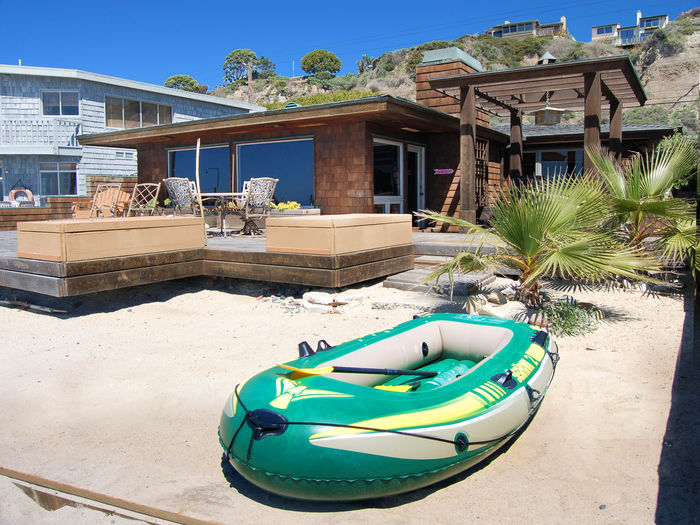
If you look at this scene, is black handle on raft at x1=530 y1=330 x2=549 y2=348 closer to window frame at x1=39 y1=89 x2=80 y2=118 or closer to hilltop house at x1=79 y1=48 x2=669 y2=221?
hilltop house at x1=79 y1=48 x2=669 y2=221

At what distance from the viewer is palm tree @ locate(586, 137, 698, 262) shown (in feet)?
18.7

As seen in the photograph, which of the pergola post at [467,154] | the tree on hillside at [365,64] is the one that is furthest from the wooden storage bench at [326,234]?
the tree on hillside at [365,64]

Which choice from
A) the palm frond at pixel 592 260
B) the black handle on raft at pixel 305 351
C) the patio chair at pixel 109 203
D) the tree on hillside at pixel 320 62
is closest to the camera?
the black handle on raft at pixel 305 351

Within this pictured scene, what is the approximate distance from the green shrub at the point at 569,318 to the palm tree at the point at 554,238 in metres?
0.31

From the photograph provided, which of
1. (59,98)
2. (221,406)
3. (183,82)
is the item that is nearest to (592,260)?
(221,406)

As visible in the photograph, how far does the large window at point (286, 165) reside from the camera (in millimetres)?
11133

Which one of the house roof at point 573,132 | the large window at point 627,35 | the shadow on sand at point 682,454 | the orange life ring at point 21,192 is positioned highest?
the large window at point 627,35

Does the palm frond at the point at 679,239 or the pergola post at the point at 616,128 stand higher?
the pergola post at the point at 616,128

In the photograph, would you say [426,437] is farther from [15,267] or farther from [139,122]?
[139,122]

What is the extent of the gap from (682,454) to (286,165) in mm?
9388

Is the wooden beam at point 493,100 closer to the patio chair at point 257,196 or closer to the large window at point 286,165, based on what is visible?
the large window at point 286,165

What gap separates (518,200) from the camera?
16.7 ft

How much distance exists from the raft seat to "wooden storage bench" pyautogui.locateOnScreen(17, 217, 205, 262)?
405cm

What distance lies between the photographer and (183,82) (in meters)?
69.1
